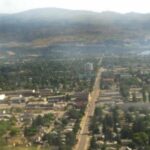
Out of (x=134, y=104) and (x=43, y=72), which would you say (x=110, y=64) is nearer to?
(x=43, y=72)

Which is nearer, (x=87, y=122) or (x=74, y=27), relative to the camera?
(x=87, y=122)

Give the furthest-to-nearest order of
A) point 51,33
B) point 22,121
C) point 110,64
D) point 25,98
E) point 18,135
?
point 51,33, point 110,64, point 25,98, point 22,121, point 18,135

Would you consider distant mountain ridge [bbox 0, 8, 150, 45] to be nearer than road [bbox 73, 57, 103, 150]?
No

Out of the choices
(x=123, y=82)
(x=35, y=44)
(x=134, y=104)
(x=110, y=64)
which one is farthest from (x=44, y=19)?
(x=134, y=104)

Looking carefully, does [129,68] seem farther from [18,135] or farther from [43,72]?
[18,135]

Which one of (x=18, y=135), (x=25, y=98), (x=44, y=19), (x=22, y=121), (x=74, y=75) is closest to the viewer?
(x=18, y=135)

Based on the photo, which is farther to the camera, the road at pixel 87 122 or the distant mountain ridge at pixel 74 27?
the distant mountain ridge at pixel 74 27

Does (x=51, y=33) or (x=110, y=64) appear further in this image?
(x=51, y=33)
